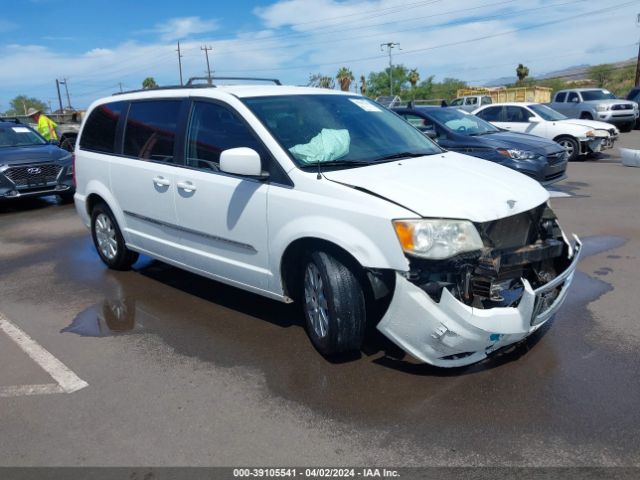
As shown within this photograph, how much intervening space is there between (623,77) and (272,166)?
68.6m

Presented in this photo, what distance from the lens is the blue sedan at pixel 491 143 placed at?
368 inches

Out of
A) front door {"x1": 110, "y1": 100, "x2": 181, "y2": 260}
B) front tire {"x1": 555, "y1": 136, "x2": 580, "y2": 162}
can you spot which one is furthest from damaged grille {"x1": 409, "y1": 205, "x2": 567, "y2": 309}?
front tire {"x1": 555, "y1": 136, "x2": 580, "y2": 162}

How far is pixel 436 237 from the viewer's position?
128 inches

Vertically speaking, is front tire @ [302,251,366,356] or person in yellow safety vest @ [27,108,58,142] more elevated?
person in yellow safety vest @ [27,108,58,142]

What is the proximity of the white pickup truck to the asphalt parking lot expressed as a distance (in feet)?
60.3

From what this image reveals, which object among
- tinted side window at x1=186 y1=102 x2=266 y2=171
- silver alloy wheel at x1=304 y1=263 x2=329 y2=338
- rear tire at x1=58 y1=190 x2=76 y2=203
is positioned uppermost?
tinted side window at x1=186 y1=102 x2=266 y2=171

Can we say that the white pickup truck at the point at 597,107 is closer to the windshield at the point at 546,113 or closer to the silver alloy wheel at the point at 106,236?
the windshield at the point at 546,113

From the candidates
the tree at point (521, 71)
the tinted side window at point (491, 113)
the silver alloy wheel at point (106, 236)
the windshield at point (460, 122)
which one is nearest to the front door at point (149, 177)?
the silver alloy wheel at point (106, 236)

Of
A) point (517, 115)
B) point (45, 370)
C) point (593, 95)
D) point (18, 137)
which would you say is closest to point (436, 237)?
point (45, 370)

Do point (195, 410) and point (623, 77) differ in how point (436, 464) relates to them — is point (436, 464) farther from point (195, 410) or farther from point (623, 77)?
point (623, 77)

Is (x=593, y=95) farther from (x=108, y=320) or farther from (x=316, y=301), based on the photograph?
(x=108, y=320)

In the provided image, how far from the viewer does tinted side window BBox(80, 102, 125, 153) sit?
5.71 m

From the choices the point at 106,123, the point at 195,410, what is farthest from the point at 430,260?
the point at 106,123

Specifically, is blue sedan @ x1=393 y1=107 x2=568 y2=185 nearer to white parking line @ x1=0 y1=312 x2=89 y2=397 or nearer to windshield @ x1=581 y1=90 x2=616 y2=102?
white parking line @ x1=0 y1=312 x2=89 y2=397
